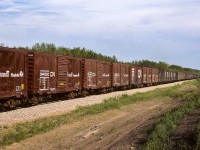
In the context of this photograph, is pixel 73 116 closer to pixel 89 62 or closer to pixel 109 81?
pixel 89 62

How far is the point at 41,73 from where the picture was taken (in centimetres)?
2133

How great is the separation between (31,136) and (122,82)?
97.7 ft

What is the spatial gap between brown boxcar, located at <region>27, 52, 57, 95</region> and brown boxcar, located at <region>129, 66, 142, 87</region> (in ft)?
77.0

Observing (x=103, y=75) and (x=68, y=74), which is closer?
(x=68, y=74)

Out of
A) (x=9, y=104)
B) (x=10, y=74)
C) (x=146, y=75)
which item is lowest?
(x=9, y=104)

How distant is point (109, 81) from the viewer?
36.4 m

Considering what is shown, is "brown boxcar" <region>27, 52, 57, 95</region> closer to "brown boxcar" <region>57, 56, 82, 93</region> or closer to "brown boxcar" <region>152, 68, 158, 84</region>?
"brown boxcar" <region>57, 56, 82, 93</region>

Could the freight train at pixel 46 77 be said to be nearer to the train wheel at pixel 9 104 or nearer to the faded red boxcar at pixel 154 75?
the train wheel at pixel 9 104

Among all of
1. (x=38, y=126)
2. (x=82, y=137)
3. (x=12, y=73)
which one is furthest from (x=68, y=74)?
(x=82, y=137)

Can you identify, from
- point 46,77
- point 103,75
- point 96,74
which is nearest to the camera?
point 46,77

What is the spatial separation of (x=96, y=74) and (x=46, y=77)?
1068 cm

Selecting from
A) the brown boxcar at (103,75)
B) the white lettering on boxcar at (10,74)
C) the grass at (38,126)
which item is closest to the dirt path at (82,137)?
the grass at (38,126)

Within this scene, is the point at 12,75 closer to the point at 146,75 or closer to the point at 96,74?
the point at 96,74

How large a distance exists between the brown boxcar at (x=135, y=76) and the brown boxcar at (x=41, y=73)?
77.0ft
